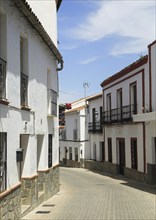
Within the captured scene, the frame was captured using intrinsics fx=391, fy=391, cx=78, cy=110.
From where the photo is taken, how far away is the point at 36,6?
1418cm

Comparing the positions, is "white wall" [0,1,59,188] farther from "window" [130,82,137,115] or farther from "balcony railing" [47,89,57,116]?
"window" [130,82,137,115]

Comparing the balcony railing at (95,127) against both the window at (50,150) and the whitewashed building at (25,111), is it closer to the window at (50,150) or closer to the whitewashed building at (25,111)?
the whitewashed building at (25,111)

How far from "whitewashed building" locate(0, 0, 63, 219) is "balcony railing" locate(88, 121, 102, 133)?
1548cm

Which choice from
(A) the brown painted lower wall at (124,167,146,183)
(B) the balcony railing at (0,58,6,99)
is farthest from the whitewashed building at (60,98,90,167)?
(B) the balcony railing at (0,58,6,99)

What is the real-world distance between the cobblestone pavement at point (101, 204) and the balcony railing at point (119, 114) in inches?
190

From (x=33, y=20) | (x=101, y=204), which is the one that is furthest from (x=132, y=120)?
(x=33, y=20)

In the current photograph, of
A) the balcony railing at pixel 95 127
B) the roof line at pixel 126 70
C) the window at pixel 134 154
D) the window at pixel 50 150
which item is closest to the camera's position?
the window at pixel 50 150

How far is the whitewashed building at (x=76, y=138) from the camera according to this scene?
37375mm

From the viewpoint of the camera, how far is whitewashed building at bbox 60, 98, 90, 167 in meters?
37.4

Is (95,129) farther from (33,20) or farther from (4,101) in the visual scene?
(4,101)

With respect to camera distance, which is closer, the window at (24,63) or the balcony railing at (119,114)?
the window at (24,63)

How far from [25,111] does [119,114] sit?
15032mm

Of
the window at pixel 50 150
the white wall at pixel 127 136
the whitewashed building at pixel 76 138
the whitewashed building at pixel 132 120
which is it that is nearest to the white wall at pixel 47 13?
the window at pixel 50 150

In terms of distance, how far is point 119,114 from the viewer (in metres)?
25.0
